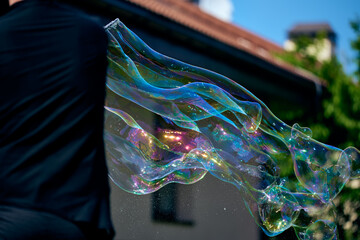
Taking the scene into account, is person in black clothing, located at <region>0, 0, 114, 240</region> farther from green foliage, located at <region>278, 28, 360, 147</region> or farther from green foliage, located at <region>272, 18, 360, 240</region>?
green foliage, located at <region>278, 28, 360, 147</region>

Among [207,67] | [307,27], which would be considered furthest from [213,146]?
[307,27]

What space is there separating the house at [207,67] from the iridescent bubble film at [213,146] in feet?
0.81

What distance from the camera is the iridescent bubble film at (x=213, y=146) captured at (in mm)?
2902

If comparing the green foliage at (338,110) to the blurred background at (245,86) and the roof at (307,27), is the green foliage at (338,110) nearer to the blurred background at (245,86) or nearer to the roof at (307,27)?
the blurred background at (245,86)

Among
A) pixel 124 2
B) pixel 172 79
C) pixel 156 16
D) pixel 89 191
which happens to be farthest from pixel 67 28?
pixel 156 16

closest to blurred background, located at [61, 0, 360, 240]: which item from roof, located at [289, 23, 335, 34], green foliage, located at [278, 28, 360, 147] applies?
green foliage, located at [278, 28, 360, 147]

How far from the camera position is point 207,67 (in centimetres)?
866

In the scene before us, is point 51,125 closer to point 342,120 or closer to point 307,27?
point 342,120

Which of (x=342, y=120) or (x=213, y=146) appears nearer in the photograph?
(x=213, y=146)

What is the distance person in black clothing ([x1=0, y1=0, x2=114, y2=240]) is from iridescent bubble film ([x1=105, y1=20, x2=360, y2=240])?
1.33 meters

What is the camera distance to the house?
342cm

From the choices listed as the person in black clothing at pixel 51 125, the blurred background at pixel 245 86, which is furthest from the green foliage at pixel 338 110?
the person in black clothing at pixel 51 125

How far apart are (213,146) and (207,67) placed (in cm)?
558

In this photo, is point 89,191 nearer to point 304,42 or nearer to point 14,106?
point 14,106
